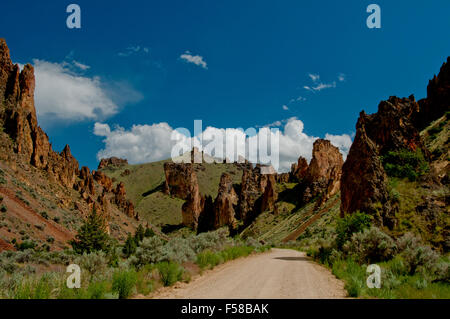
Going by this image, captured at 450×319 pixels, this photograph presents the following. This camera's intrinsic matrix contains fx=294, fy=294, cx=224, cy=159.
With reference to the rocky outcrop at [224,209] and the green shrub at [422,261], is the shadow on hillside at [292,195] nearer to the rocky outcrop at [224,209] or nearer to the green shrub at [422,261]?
the rocky outcrop at [224,209]

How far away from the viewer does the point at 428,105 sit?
162ft

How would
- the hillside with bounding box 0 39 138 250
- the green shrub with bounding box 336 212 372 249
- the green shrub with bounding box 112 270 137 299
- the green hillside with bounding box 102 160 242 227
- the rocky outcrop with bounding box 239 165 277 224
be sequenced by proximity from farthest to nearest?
the green hillside with bounding box 102 160 242 227 → the rocky outcrop with bounding box 239 165 277 224 → the hillside with bounding box 0 39 138 250 → the green shrub with bounding box 336 212 372 249 → the green shrub with bounding box 112 270 137 299

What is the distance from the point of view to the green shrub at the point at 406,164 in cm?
2373

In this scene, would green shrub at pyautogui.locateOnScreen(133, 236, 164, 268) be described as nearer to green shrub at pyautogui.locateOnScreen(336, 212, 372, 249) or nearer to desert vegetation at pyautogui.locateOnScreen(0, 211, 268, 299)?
desert vegetation at pyautogui.locateOnScreen(0, 211, 268, 299)

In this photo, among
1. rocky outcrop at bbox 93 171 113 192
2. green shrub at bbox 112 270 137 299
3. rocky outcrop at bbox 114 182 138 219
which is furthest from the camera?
rocky outcrop at bbox 93 171 113 192

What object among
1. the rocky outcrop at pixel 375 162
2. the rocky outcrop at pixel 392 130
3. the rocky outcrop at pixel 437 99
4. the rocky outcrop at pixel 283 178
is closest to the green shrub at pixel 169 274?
the rocky outcrop at pixel 375 162

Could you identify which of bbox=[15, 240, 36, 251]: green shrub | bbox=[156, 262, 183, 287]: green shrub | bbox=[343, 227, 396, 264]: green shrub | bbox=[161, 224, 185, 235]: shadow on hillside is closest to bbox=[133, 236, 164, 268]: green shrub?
bbox=[156, 262, 183, 287]: green shrub

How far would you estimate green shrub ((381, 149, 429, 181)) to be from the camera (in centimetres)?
2373

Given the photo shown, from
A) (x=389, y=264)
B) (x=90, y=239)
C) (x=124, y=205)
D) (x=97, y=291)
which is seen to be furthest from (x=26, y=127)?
Result: (x=389, y=264)

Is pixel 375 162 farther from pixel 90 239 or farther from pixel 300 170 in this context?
pixel 300 170

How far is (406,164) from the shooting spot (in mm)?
24594
